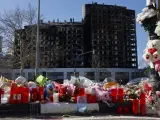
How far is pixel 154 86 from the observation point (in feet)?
40.3

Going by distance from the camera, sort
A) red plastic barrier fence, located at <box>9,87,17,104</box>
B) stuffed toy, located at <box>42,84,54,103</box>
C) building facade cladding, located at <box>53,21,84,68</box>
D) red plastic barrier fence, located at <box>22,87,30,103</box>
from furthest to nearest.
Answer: building facade cladding, located at <box>53,21,84,68</box> < stuffed toy, located at <box>42,84,54,103</box> < red plastic barrier fence, located at <box>22,87,30,103</box> < red plastic barrier fence, located at <box>9,87,17,104</box>

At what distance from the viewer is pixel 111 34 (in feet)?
400

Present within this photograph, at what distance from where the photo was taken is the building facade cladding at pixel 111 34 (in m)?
119

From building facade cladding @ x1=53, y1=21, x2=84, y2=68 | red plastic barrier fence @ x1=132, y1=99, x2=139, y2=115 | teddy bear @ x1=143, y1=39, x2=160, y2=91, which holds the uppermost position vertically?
building facade cladding @ x1=53, y1=21, x2=84, y2=68

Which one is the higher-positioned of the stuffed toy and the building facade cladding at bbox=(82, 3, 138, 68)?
the building facade cladding at bbox=(82, 3, 138, 68)

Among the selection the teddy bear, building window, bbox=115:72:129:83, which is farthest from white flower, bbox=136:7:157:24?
building window, bbox=115:72:129:83

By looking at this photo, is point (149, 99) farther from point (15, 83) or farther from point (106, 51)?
point (106, 51)

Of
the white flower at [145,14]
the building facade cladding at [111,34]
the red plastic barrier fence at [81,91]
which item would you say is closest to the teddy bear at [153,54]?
the white flower at [145,14]

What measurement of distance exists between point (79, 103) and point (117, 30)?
364 feet

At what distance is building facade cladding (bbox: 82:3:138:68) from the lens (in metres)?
119

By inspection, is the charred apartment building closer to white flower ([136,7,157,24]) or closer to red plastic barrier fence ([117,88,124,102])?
red plastic barrier fence ([117,88,124,102])

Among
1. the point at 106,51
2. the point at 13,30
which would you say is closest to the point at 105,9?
the point at 106,51

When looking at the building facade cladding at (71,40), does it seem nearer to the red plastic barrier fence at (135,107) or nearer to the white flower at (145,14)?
the red plastic barrier fence at (135,107)

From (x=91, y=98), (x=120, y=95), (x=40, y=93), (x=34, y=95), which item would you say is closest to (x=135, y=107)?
(x=120, y=95)
